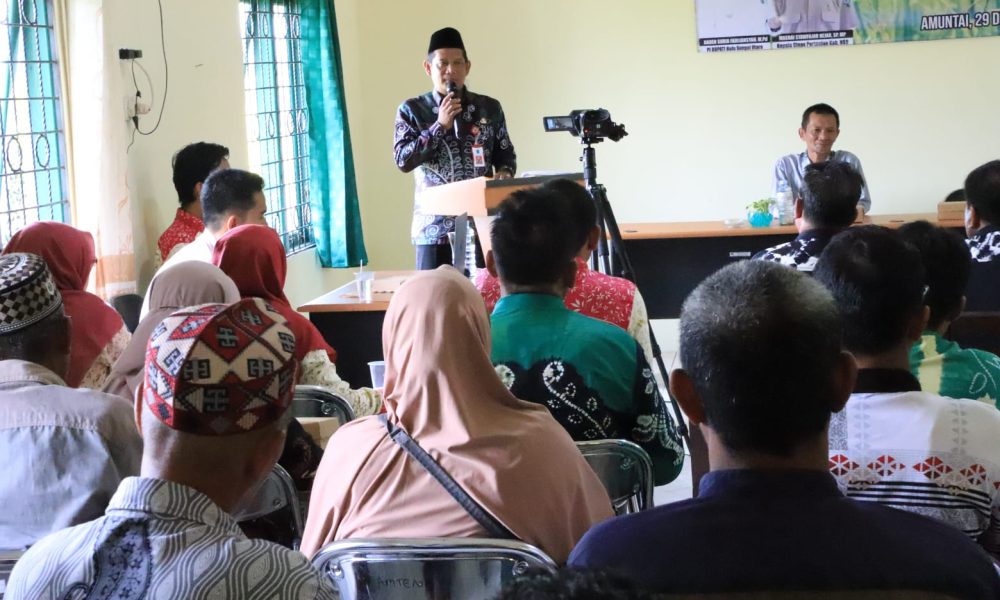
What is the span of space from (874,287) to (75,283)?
7.72ft

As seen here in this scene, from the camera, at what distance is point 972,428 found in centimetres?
163

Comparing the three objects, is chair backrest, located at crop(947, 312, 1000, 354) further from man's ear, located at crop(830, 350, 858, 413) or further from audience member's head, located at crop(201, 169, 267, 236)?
audience member's head, located at crop(201, 169, 267, 236)

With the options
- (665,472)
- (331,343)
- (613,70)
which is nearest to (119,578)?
(665,472)

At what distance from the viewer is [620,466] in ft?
6.91

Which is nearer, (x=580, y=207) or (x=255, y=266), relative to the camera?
(x=580, y=207)

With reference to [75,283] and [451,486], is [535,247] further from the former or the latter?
[75,283]

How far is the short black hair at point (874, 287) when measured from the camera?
181 cm

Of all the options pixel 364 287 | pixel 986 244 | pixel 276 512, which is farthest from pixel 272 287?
pixel 986 244

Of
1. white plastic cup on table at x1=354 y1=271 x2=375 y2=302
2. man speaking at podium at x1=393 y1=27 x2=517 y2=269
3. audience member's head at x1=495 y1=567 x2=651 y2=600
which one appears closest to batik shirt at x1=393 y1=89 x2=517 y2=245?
man speaking at podium at x1=393 y1=27 x2=517 y2=269

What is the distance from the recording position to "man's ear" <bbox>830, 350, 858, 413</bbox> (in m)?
1.15

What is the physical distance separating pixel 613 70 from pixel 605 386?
5.15 meters

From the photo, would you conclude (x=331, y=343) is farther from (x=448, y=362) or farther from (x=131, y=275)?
(x=448, y=362)

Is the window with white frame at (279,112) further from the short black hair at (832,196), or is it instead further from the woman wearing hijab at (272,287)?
the short black hair at (832,196)

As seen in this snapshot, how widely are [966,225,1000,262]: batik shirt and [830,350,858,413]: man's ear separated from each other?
8.61 ft
